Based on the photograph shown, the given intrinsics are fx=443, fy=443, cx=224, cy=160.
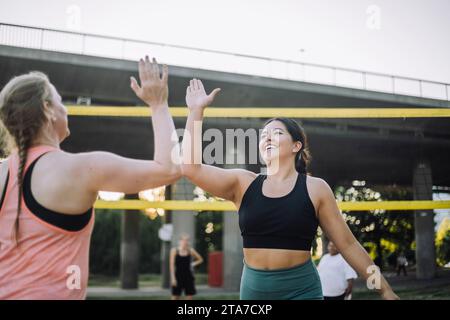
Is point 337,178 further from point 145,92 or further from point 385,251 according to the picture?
point 145,92

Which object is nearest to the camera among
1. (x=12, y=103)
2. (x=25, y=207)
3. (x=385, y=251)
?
(x=25, y=207)

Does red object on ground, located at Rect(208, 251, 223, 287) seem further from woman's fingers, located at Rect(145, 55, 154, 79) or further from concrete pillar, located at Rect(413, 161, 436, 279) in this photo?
woman's fingers, located at Rect(145, 55, 154, 79)

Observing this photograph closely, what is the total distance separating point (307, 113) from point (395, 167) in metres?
12.3

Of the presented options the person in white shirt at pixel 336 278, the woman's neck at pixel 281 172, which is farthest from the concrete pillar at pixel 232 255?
the woman's neck at pixel 281 172

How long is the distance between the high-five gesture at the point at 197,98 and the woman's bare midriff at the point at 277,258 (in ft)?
2.54

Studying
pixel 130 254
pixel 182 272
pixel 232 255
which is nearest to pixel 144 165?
pixel 182 272

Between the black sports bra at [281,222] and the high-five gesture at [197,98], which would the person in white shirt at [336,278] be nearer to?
the black sports bra at [281,222]

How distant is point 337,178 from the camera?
20484 millimetres

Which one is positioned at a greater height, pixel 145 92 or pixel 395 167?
pixel 395 167

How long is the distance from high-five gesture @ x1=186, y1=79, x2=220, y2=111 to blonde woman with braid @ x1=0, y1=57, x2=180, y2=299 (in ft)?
1.74

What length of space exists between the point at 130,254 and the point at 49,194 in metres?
15.1

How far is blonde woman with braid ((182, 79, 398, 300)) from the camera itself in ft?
7.10
